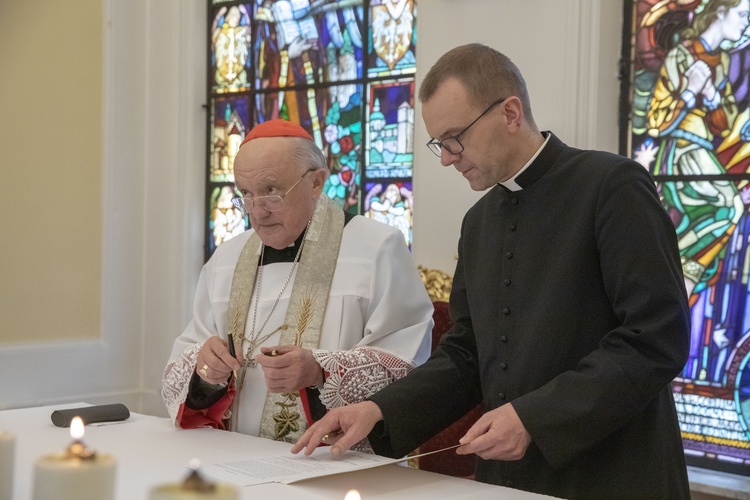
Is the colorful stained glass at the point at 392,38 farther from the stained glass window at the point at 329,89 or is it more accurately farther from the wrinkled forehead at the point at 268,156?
the wrinkled forehead at the point at 268,156

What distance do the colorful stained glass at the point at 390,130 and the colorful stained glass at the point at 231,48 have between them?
1196 mm

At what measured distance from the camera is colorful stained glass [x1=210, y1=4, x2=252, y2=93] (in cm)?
659

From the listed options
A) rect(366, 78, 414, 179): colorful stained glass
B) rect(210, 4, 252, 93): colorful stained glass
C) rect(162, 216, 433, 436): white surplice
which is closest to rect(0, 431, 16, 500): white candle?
rect(162, 216, 433, 436): white surplice

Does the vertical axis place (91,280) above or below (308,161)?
below

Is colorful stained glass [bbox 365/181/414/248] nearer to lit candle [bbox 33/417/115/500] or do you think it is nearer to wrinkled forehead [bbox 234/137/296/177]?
wrinkled forehead [bbox 234/137/296/177]

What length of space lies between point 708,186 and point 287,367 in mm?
2315

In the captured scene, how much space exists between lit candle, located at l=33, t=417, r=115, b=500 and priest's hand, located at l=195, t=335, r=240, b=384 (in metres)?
1.87

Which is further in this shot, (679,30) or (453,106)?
(679,30)

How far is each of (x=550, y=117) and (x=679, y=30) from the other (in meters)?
0.72

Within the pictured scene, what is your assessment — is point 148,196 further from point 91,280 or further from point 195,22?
point 195,22

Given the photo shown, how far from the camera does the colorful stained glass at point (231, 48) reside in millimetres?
6594

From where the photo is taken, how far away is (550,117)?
4660mm

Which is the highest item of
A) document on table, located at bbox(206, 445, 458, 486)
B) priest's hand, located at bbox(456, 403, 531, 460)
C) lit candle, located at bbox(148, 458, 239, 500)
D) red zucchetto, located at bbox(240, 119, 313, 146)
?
red zucchetto, located at bbox(240, 119, 313, 146)

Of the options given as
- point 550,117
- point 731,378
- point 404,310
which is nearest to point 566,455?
point 404,310
